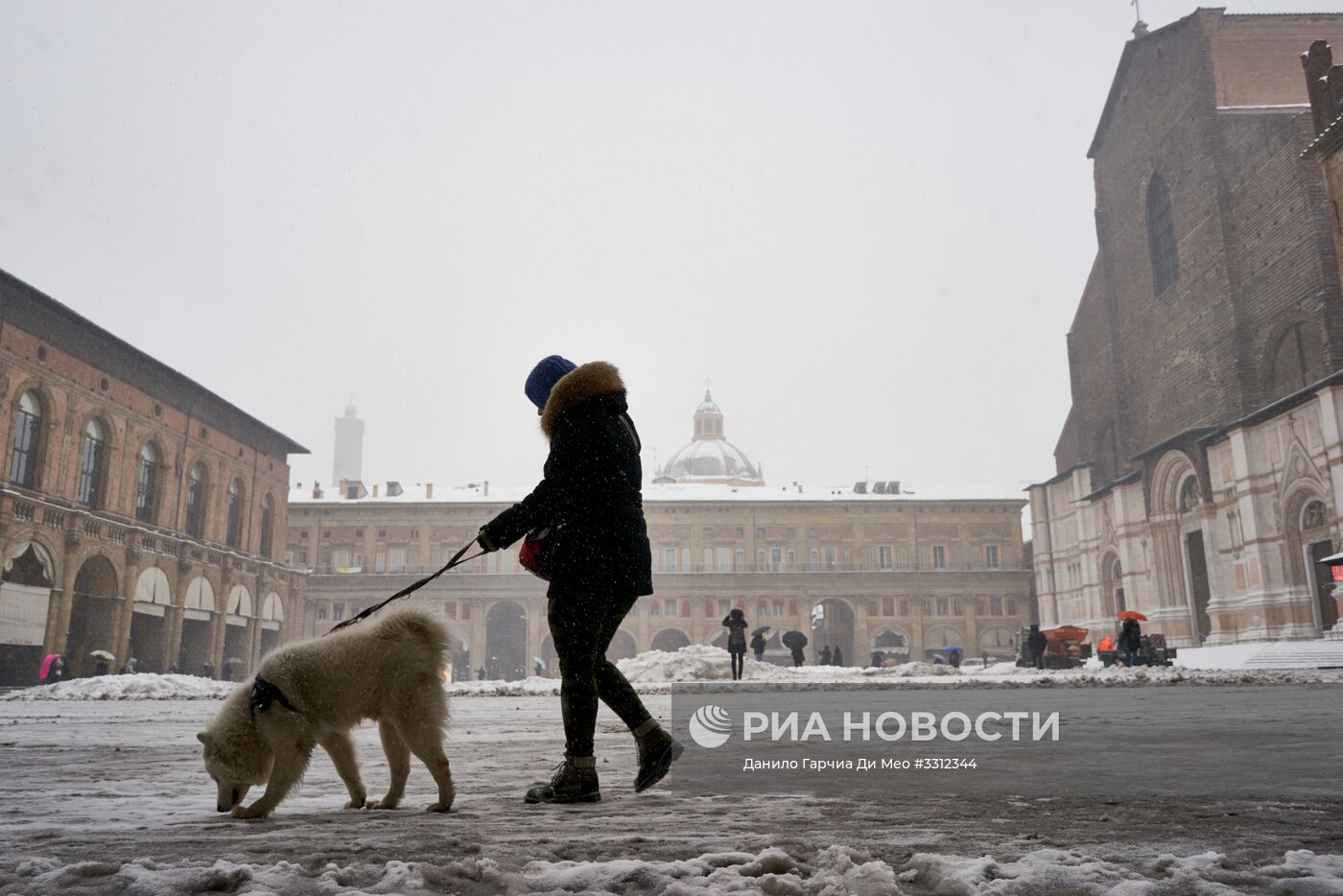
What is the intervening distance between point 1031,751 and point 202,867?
3.52m

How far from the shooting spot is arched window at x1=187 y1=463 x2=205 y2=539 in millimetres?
36312

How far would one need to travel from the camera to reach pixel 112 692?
56.9 ft

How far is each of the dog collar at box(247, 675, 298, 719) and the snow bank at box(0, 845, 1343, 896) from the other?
122 cm

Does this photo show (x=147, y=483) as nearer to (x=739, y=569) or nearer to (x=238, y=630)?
(x=238, y=630)

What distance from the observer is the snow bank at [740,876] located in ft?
5.36

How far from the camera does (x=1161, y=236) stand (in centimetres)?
3331

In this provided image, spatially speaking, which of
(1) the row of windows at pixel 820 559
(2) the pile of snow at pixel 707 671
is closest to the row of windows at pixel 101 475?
(2) the pile of snow at pixel 707 671

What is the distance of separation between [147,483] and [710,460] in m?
56.7

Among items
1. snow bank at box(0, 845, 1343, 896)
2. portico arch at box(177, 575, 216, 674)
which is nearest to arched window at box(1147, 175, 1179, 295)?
snow bank at box(0, 845, 1343, 896)

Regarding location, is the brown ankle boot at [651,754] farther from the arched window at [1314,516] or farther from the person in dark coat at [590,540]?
the arched window at [1314,516]

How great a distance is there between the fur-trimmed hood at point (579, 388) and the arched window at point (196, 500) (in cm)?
3689

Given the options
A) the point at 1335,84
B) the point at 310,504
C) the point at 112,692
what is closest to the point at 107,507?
the point at 112,692

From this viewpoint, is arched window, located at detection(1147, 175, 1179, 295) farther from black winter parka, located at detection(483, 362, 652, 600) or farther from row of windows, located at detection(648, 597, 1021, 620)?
black winter parka, located at detection(483, 362, 652, 600)

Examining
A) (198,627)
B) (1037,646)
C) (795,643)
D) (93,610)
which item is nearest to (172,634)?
(198,627)
